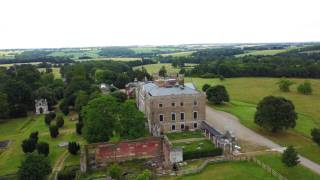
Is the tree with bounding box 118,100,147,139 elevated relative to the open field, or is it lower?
elevated

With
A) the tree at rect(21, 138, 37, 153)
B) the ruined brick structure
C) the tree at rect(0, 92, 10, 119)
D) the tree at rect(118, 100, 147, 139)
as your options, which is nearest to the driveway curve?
the ruined brick structure

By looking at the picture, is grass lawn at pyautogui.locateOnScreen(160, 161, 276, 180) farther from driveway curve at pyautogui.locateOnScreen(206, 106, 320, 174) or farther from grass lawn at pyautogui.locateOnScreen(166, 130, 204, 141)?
grass lawn at pyautogui.locateOnScreen(166, 130, 204, 141)

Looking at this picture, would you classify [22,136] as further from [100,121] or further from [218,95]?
[218,95]

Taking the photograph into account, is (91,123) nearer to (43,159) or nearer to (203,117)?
(43,159)

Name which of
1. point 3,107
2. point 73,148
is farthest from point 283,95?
point 3,107

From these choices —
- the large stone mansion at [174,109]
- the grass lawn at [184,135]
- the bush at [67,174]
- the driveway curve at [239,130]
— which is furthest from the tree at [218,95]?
the bush at [67,174]

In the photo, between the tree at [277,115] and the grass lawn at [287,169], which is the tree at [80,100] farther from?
the grass lawn at [287,169]
